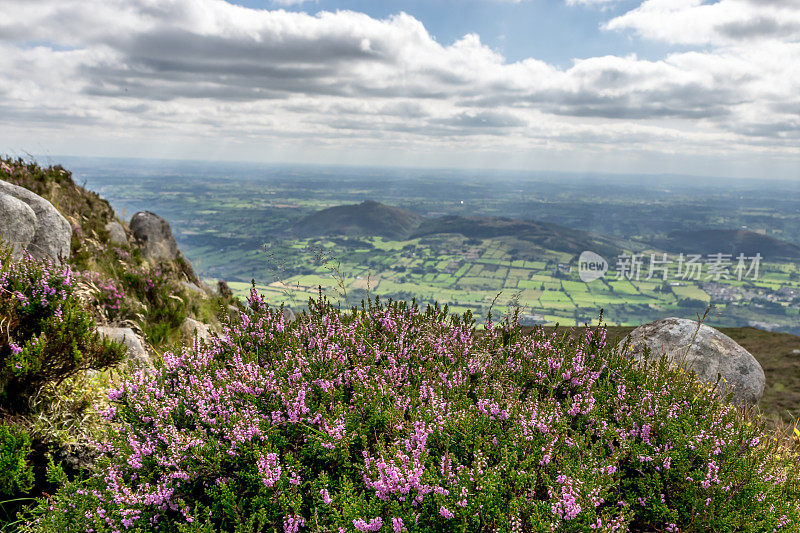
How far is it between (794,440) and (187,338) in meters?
10.9

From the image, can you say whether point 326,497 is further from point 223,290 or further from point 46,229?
point 223,290

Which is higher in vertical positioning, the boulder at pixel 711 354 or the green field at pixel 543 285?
the boulder at pixel 711 354

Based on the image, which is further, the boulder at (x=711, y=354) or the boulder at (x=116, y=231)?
the boulder at (x=116, y=231)

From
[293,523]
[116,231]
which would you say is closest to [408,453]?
[293,523]

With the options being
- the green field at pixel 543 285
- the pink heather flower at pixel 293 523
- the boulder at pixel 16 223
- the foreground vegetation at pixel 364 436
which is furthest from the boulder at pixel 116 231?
the green field at pixel 543 285

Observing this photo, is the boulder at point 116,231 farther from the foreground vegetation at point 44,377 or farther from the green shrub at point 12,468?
the green shrub at point 12,468

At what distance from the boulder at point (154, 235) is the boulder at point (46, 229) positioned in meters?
8.88

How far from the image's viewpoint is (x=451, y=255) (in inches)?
6334

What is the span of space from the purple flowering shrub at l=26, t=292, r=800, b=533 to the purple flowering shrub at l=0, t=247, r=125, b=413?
1.56 m

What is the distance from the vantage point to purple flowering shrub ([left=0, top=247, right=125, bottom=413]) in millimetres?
4562

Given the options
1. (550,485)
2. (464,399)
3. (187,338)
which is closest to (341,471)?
(464,399)

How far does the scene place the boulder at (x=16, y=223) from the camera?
7.34 m

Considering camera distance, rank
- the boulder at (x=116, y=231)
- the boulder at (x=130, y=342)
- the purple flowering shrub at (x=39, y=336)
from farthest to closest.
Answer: the boulder at (x=116, y=231) < the boulder at (x=130, y=342) < the purple flowering shrub at (x=39, y=336)

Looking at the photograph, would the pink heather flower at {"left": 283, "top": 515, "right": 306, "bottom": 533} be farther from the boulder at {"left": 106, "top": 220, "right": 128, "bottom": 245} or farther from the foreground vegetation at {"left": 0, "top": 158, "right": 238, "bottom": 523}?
the boulder at {"left": 106, "top": 220, "right": 128, "bottom": 245}
